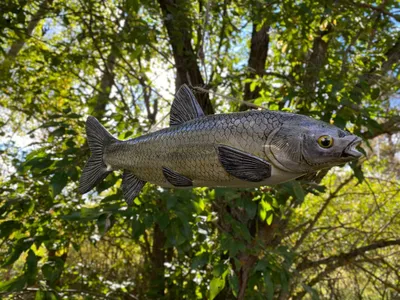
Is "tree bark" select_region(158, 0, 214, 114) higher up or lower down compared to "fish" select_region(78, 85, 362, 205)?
higher up

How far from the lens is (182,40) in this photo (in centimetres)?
206

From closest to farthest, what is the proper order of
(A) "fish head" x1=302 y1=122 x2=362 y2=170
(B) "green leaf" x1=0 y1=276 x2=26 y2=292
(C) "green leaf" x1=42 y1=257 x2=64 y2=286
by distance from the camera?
(A) "fish head" x1=302 y1=122 x2=362 y2=170, (B) "green leaf" x1=0 y1=276 x2=26 y2=292, (C) "green leaf" x1=42 y1=257 x2=64 y2=286

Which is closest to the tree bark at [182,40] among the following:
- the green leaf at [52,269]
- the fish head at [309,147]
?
the green leaf at [52,269]

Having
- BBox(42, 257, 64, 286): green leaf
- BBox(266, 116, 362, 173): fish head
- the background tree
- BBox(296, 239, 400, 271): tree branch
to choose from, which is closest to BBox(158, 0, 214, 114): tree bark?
the background tree

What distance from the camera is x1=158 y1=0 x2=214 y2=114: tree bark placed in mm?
1881

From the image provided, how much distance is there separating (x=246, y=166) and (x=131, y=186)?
0.25 metres

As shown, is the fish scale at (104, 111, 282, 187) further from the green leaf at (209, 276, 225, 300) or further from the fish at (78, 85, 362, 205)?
the green leaf at (209, 276, 225, 300)

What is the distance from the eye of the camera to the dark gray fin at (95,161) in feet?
2.19

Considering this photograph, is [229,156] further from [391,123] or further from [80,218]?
[391,123]

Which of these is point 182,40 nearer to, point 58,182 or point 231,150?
point 58,182

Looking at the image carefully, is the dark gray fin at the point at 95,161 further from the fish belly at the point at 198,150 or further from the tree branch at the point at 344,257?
the tree branch at the point at 344,257

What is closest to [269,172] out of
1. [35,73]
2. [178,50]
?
[178,50]

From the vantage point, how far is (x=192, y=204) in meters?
1.49

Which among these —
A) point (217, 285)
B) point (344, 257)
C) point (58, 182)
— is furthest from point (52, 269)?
point (344, 257)
